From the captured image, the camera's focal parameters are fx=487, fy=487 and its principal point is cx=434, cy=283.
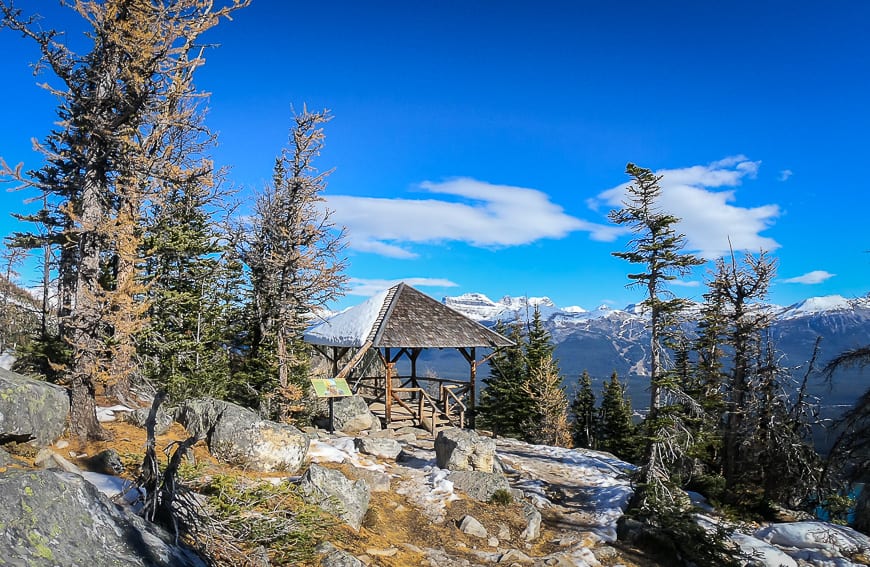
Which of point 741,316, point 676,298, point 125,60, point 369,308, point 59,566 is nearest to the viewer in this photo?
point 59,566

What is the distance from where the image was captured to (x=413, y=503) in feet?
A: 30.9

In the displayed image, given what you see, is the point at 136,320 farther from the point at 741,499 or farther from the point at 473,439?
the point at 741,499

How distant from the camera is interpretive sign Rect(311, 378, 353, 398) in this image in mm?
14289

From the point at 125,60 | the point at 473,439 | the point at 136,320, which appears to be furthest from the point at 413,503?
the point at 125,60

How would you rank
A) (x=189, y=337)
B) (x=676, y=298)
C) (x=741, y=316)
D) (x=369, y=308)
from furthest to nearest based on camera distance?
(x=369, y=308)
(x=189, y=337)
(x=741, y=316)
(x=676, y=298)

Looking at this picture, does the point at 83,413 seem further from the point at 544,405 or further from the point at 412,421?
the point at 544,405

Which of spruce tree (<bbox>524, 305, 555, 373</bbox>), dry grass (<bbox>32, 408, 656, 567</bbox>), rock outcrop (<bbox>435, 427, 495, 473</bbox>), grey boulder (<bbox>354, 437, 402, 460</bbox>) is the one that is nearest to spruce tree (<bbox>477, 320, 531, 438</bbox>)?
spruce tree (<bbox>524, 305, 555, 373</bbox>)

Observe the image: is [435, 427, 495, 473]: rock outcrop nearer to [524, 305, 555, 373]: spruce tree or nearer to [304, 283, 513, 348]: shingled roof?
[304, 283, 513, 348]: shingled roof

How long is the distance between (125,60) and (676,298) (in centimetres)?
1395

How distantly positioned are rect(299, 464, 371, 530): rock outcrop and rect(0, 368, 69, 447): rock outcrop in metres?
3.82

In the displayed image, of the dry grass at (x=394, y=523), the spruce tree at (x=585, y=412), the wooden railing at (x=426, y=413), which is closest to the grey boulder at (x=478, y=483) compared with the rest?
the dry grass at (x=394, y=523)

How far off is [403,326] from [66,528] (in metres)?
15.5

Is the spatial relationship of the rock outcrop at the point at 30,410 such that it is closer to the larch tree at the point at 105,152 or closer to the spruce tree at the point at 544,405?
the larch tree at the point at 105,152

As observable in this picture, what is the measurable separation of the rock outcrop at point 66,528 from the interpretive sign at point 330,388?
10.7 meters
